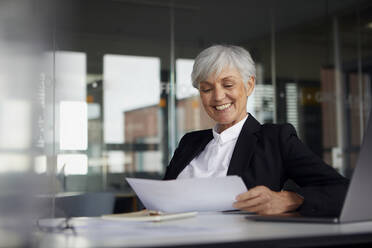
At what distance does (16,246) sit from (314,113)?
20.3 ft

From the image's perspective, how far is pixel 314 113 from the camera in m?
6.89

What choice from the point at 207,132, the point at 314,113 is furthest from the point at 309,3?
the point at 207,132

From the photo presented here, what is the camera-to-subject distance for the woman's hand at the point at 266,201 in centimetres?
167

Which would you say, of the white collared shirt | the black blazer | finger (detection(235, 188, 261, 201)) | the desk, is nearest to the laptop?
the desk

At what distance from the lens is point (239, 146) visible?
221 cm

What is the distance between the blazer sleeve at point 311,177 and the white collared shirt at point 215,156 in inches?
9.2

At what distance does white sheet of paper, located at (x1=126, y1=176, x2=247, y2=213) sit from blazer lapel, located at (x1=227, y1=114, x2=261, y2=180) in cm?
34

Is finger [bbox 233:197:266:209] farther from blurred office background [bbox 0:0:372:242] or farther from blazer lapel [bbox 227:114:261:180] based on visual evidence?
blurred office background [bbox 0:0:372:242]

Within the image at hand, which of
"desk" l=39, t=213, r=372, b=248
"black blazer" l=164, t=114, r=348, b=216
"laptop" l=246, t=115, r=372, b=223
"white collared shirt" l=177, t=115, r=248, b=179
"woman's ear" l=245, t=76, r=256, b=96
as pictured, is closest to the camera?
"desk" l=39, t=213, r=372, b=248

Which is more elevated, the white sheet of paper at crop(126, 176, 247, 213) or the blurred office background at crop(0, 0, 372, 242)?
the blurred office background at crop(0, 0, 372, 242)

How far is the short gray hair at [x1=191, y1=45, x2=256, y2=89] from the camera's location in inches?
90.4

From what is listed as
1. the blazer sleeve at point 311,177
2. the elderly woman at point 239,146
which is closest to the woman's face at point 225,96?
the elderly woman at point 239,146

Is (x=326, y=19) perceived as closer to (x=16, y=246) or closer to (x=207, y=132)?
(x=207, y=132)

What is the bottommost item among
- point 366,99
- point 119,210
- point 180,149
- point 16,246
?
point 119,210
